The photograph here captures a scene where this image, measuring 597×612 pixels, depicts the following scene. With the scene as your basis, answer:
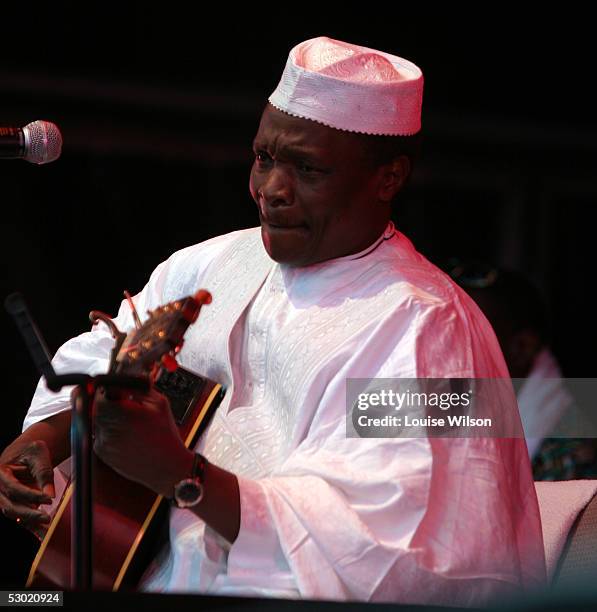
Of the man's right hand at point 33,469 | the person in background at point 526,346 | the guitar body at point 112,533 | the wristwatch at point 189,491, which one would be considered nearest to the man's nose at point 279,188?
the guitar body at point 112,533

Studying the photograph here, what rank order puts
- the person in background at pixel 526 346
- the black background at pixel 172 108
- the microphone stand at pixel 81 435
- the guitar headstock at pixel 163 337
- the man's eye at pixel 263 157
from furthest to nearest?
the black background at pixel 172 108
the person in background at pixel 526 346
the man's eye at pixel 263 157
the guitar headstock at pixel 163 337
the microphone stand at pixel 81 435

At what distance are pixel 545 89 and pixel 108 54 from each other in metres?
2.11

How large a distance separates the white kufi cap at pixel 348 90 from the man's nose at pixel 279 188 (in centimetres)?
15

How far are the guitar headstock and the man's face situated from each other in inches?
19.1

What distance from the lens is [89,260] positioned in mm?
6082

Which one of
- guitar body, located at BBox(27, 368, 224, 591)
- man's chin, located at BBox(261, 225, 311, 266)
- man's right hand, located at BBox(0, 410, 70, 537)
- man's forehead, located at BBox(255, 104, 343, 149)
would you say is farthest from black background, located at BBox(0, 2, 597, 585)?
man's forehead, located at BBox(255, 104, 343, 149)

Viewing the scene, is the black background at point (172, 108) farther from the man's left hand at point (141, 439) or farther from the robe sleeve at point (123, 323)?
the man's left hand at point (141, 439)

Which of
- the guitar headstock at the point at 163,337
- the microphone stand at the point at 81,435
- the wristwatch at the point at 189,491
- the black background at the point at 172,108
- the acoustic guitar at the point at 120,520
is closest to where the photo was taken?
the microphone stand at the point at 81,435

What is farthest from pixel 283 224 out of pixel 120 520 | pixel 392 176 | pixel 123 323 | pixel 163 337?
pixel 120 520

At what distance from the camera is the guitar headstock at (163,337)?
276cm

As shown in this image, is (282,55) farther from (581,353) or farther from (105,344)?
(105,344)

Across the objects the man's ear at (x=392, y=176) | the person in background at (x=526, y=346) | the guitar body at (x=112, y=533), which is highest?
the man's ear at (x=392, y=176)

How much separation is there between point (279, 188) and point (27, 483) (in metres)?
1.06

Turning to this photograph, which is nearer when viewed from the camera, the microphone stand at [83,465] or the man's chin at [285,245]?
the microphone stand at [83,465]
